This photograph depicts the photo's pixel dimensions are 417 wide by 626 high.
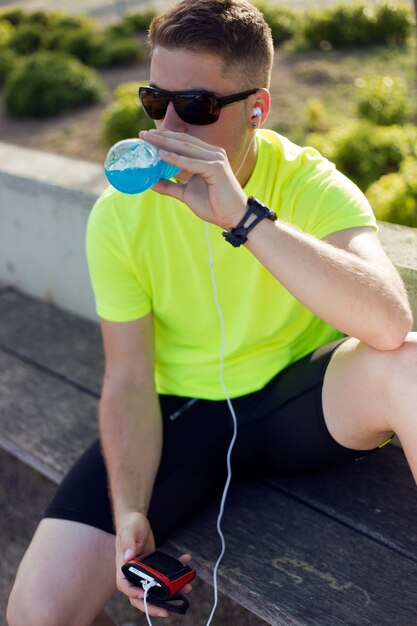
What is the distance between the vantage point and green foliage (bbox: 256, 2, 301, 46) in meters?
8.15

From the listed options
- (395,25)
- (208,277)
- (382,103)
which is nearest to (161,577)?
(208,277)

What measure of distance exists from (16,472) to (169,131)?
225 centimetres

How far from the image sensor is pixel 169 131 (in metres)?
2.12

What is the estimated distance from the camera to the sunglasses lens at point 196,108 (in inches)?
87.8

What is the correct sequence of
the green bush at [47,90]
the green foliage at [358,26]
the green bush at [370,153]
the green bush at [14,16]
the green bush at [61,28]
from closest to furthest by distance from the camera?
the green bush at [370,153] → the green bush at [47,90] → the green foliage at [358,26] → the green bush at [61,28] → the green bush at [14,16]

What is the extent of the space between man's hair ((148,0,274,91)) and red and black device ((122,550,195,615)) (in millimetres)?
1377

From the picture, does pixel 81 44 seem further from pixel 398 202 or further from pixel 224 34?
pixel 224 34

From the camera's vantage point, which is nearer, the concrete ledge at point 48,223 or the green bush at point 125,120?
the concrete ledge at point 48,223

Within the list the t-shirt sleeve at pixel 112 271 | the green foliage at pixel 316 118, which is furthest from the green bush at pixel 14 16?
the t-shirt sleeve at pixel 112 271

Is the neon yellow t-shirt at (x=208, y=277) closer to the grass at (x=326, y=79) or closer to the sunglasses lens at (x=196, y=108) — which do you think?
the sunglasses lens at (x=196, y=108)

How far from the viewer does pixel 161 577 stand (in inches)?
85.5

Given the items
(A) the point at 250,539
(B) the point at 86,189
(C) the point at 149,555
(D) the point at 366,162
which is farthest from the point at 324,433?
(D) the point at 366,162

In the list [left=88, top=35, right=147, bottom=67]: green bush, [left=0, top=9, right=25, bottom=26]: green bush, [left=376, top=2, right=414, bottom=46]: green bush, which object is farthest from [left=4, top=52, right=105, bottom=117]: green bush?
[left=0, top=9, right=25, bottom=26]: green bush

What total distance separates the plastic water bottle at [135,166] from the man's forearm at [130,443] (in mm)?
761
